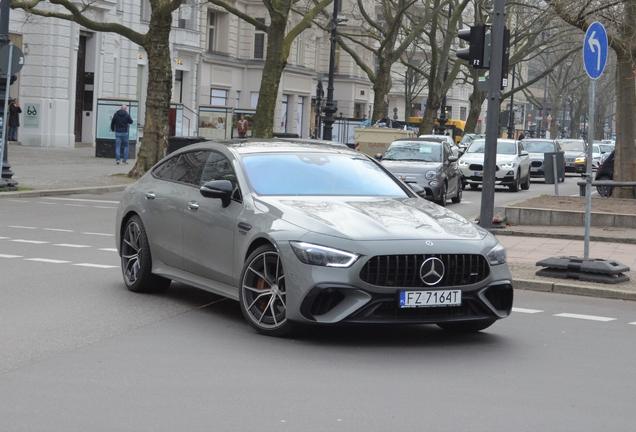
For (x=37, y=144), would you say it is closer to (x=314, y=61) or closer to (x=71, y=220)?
(x=71, y=220)

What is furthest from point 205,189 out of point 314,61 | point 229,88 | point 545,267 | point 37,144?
point 314,61

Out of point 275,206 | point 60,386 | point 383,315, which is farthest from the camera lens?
point 275,206

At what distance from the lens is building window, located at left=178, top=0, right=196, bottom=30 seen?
58.7m

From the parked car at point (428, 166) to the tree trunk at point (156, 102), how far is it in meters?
5.87

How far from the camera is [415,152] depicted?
2714 cm

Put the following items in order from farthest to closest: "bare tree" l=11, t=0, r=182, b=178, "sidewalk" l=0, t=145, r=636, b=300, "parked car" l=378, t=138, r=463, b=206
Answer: "bare tree" l=11, t=0, r=182, b=178 → "parked car" l=378, t=138, r=463, b=206 → "sidewalk" l=0, t=145, r=636, b=300

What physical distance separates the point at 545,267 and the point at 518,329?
12.3ft

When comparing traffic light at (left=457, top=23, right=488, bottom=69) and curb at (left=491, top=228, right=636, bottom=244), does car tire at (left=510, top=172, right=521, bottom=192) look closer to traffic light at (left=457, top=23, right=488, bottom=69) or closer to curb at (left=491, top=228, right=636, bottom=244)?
curb at (left=491, top=228, right=636, bottom=244)

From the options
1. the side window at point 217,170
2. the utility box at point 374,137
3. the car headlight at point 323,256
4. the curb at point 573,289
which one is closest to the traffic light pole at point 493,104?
the curb at point 573,289

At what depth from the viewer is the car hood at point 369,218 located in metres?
8.02

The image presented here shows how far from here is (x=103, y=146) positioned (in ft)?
130

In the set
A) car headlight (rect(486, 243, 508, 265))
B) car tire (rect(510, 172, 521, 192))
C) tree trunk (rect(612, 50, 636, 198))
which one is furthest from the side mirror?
car tire (rect(510, 172, 521, 192))

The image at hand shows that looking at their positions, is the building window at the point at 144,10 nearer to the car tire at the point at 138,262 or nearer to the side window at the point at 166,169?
the side window at the point at 166,169

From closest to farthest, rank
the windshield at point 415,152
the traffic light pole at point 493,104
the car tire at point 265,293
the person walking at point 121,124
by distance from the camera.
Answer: the car tire at point 265,293, the traffic light pole at point 493,104, the windshield at point 415,152, the person walking at point 121,124
